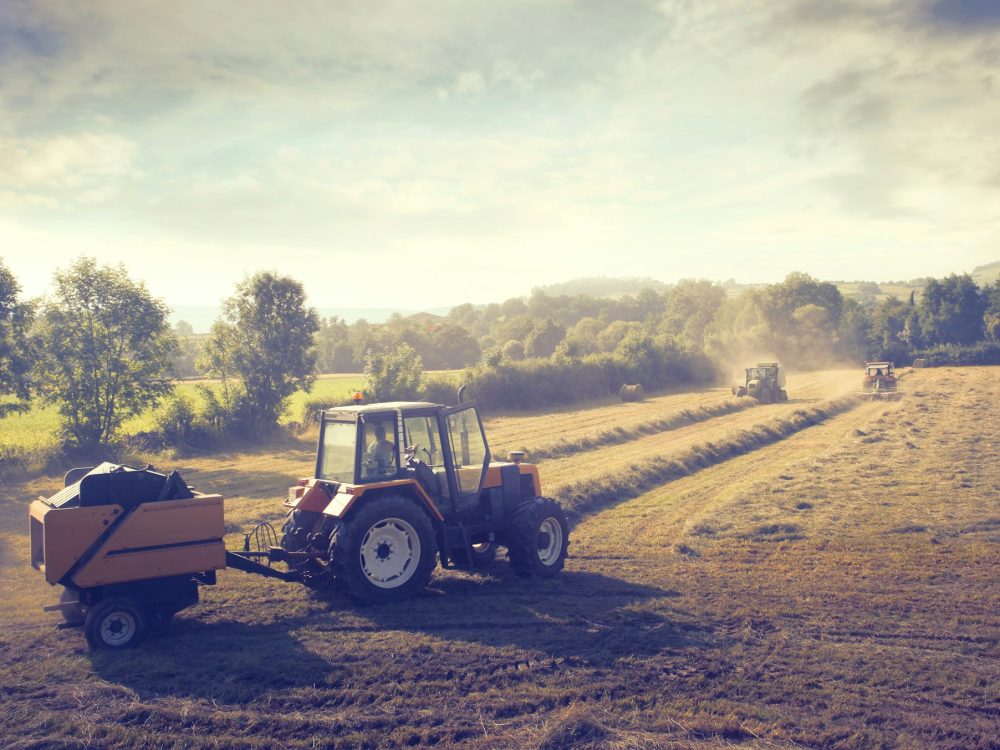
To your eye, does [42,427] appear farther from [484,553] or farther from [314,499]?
[484,553]

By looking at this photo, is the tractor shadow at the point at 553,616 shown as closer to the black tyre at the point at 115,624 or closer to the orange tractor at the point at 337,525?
the orange tractor at the point at 337,525

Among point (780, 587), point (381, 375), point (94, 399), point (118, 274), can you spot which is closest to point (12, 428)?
point (94, 399)

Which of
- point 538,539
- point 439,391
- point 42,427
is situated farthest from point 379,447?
point 439,391

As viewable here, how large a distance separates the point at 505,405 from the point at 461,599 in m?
28.4

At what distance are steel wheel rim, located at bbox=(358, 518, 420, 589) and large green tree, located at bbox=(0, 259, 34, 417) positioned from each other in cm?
1610

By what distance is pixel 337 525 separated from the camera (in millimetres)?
8336

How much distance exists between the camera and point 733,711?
5887 millimetres

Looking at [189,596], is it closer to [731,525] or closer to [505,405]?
[731,525]

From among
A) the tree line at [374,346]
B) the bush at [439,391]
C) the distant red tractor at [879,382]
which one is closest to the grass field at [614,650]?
the tree line at [374,346]

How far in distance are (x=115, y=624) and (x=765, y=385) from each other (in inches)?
1317

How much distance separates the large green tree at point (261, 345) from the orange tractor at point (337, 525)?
62.1ft

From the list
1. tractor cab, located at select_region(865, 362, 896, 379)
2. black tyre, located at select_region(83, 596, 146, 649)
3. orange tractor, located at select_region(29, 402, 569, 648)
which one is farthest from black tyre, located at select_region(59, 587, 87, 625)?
tractor cab, located at select_region(865, 362, 896, 379)

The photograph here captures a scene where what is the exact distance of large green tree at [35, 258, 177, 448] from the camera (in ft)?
69.6

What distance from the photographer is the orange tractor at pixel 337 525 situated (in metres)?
7.39
